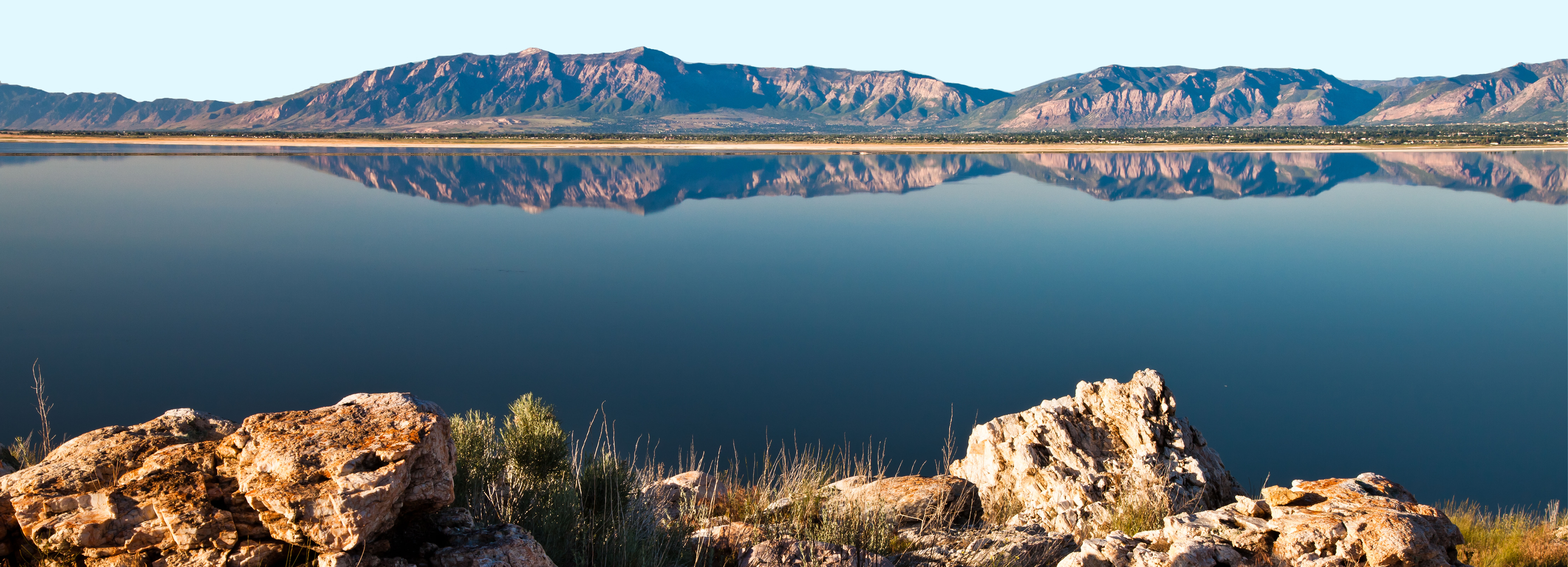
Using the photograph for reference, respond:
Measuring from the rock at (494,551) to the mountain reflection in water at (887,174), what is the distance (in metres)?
28.5

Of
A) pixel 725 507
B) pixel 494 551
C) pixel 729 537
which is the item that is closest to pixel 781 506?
pixel 729 537

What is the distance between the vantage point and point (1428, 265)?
66.4 feet

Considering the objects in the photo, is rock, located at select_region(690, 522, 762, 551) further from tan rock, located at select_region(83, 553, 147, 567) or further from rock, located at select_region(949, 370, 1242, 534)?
tan rock, located at select_region(83, 553, 147, 567)

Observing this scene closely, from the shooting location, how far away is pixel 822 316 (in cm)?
1490

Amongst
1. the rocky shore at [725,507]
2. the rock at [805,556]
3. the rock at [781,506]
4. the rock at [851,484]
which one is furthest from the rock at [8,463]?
the rock at [851,484]

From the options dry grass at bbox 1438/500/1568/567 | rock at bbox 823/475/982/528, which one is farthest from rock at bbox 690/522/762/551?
dry grass at bbox 1438/500/1568/567

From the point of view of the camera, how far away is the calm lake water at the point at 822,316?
10289mm

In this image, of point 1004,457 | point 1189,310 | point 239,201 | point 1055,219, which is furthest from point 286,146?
point 1004,457

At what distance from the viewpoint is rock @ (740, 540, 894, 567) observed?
139 inches

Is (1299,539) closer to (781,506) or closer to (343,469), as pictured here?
(781,506)

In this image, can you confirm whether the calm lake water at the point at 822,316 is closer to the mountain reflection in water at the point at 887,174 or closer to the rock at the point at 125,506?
the mountain reflection in water at the point at 887,174

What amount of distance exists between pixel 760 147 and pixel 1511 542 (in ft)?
265

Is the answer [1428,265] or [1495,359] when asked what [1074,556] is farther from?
[1428,265]

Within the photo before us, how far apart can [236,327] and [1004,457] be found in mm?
12623
